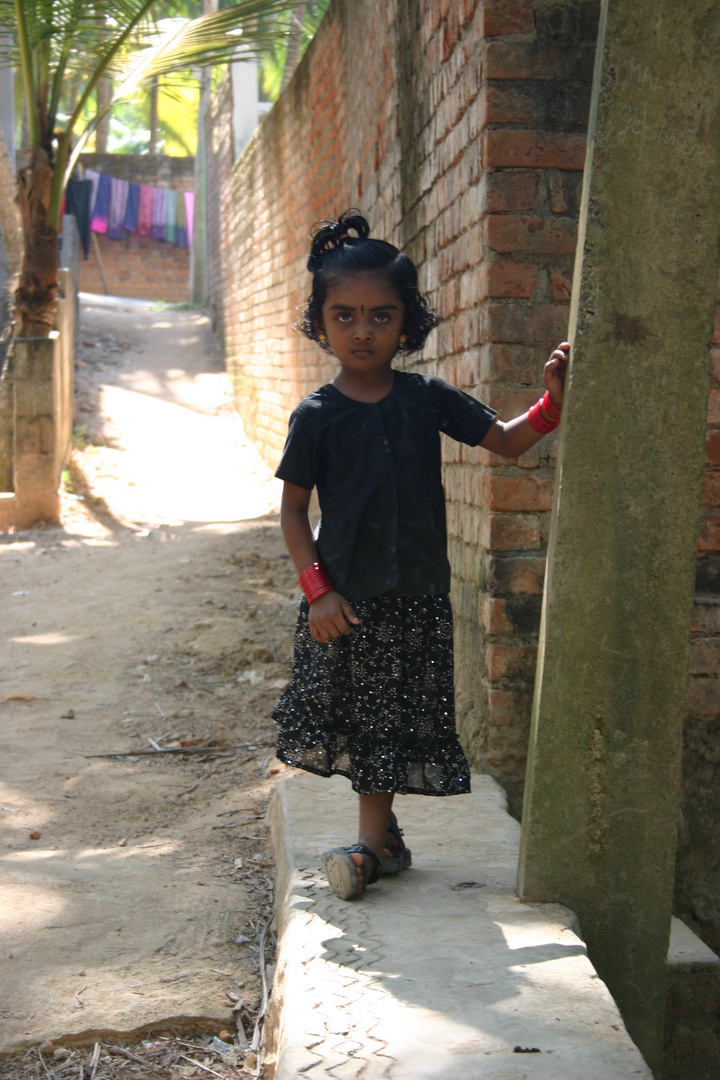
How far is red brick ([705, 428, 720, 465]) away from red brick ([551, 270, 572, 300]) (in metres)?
0.53

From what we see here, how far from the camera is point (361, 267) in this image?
2.08 m

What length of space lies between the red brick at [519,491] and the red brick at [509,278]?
1.60 ft

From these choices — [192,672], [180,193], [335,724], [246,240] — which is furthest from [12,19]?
[180,193]

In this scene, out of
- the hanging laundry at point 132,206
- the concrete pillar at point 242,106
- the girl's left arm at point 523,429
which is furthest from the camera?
the hanging laundry at point 132,206

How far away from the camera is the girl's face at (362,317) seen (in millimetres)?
2070

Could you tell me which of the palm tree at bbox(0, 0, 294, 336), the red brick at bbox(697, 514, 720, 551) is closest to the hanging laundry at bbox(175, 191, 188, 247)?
the palm tree at bbox(0, 0, 294, 336)

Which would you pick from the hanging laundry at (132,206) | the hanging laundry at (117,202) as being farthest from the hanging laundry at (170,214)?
the hanging laundry at (117,202)

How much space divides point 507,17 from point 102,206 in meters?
17.9

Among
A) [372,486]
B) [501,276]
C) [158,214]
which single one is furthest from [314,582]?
[158,214]

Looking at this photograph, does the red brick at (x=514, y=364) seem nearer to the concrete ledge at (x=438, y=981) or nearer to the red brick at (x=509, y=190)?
the red brick at (x=509, y=190)

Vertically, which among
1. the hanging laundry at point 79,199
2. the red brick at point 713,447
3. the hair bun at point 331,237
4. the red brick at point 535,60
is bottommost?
the red brick at point 713,447

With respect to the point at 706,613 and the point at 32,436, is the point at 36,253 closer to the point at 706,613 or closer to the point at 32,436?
the point at 32,436

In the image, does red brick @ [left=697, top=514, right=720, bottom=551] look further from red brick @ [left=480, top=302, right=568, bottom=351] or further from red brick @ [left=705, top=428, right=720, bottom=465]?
red brick @ [left=480, top=302, right=568, bottom=351]

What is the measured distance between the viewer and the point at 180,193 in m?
19.6
